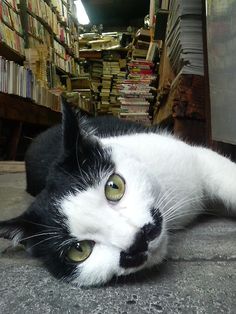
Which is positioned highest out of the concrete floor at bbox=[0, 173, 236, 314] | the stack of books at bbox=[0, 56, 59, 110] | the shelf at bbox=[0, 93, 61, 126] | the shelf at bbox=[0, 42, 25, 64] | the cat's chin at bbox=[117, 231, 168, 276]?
the shelf at bbox=[0, 42, 25, 64]

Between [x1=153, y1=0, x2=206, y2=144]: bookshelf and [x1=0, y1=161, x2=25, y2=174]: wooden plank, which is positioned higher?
[x1=153, y1=0, x2=206, y2=144]: bookshelf

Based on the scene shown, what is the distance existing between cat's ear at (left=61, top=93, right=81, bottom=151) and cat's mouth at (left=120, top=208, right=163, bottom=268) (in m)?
0.27

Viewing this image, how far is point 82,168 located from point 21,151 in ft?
15.5

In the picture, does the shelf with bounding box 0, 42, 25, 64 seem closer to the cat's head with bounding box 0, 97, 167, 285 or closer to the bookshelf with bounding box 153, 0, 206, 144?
the bookshelf with bounding box 153, 0, 206, 144

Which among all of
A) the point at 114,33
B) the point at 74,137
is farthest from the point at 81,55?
the point at 74,137

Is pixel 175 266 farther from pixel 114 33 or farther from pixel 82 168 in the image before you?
pixel 114 33

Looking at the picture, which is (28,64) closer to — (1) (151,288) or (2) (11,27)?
(2) (11,27)

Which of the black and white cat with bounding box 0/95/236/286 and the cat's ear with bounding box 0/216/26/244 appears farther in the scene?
the cat's ear with bounding box 0/216/26/244

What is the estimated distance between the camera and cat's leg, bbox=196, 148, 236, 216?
1089mm

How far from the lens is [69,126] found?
852 mm

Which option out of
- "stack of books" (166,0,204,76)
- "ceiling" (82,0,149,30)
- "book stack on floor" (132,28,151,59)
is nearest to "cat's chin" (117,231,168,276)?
"stack of books" (166,0,204,76)

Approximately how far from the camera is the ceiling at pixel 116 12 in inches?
322

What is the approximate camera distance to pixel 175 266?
85 cm

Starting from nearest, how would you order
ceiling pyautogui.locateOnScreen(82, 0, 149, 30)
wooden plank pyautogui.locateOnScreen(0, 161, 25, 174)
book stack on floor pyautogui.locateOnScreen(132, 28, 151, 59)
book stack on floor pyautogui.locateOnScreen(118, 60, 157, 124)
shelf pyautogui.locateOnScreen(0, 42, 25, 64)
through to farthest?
wooden plank pyautogui.locateOnScreen(0, 161, 25, 174)
book stack on floor pyautogui.locateOnScreen(118, 60, 157, 124)
shelf pyautogui.locateOnScreen(0, 42, 25, 64)
book stack on floor pyautogui.locateOnScreen(132, 28, 151, 59)
ceiling pyautogui.locateOnScreen(82, 0, 149, 30)
